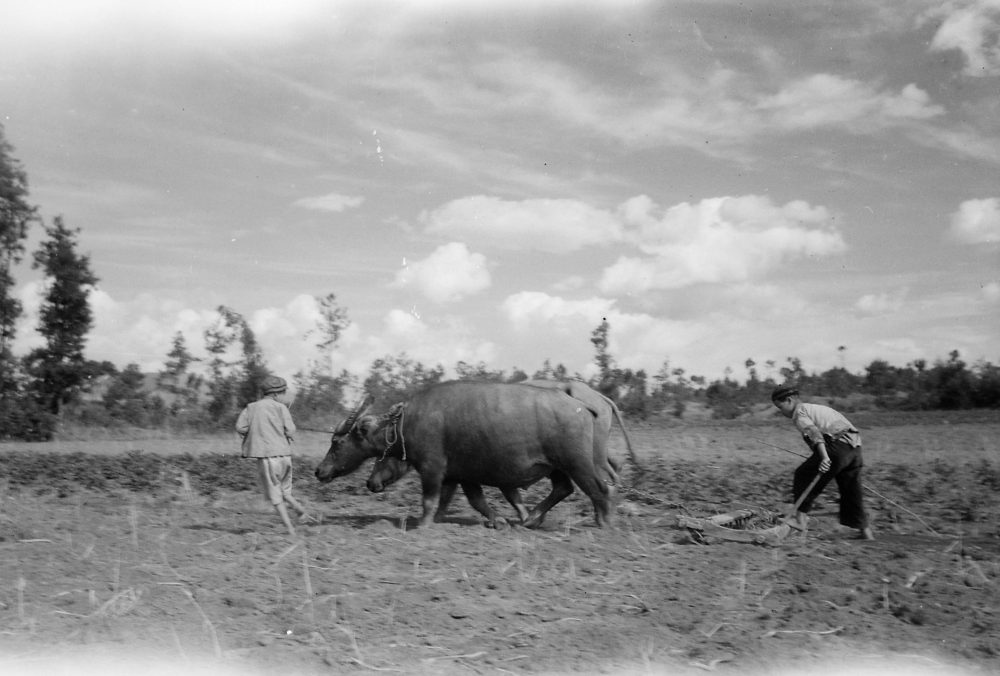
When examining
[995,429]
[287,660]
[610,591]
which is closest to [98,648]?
[287,660]

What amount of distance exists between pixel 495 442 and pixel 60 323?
94.5 ft

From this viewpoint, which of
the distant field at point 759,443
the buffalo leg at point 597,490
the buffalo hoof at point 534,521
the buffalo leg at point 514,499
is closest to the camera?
the buffalo leg at point 597,490

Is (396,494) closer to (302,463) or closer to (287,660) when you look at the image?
(302,463)

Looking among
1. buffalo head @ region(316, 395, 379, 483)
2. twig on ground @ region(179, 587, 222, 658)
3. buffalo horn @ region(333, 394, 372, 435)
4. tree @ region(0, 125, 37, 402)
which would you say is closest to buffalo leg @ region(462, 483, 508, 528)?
buffalo head @ region(316, 395, 379, 483)

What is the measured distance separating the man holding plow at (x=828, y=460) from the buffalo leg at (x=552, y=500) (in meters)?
2.28

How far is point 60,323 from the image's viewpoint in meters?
33.9

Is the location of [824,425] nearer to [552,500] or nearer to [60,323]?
[552,500]

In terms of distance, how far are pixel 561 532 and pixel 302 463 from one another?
9582mm

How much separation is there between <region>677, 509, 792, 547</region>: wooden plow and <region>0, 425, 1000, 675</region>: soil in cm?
11

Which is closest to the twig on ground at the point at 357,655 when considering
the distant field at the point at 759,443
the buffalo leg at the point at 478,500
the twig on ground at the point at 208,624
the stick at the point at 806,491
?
the twig on ground at the point at 208,624

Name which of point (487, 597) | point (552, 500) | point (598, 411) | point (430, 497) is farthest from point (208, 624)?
point (598, 411)

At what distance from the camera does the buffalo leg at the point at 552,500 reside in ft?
32.6

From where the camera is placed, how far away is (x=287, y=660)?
16.1 feet

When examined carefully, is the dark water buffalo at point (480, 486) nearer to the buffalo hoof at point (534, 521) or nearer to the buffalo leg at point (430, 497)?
the buffalo hoof at point (534, 521)
